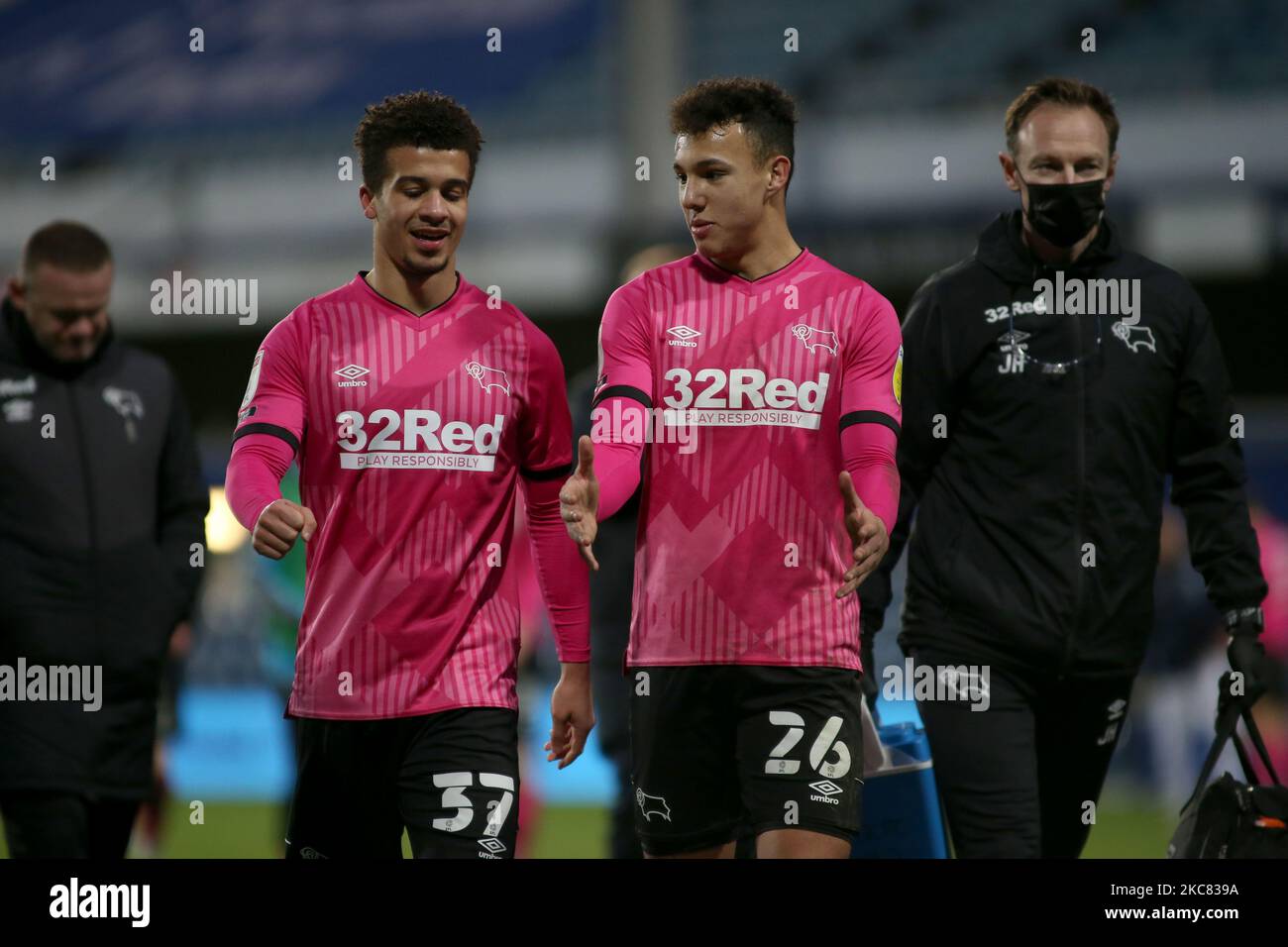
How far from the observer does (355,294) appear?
4090 millimetres

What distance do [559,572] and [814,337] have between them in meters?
0.81

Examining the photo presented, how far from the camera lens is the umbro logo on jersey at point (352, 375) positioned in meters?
3.96

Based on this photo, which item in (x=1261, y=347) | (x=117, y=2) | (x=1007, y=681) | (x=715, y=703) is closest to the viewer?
(x=715, y=703)

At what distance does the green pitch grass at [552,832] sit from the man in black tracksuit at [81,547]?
3.61 meters

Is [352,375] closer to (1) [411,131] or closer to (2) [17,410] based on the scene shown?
(1) [411,131]

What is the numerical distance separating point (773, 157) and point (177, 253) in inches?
555

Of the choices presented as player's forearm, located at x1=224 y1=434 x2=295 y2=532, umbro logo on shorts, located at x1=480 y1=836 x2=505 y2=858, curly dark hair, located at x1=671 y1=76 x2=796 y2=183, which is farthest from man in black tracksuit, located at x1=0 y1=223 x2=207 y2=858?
curly dark hair, located at x1=671 y1=76 x2=796 y2=183

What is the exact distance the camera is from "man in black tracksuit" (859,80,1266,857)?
4328mm

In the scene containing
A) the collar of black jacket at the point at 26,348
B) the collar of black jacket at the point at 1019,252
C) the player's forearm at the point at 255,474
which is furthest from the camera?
the collar of black jacket at the point at 26,348

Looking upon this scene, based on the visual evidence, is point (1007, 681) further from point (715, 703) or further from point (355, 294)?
point (355, 294)

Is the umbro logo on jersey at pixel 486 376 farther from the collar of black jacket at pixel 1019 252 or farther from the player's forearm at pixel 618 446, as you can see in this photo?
the collar of black jacket at pixel 1019 252

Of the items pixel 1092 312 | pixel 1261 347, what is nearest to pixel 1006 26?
pixel 1261 347

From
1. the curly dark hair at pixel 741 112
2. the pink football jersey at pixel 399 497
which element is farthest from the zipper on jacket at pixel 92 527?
the curly dark hair at pixel 741 112

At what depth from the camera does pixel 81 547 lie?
5.00 metres
